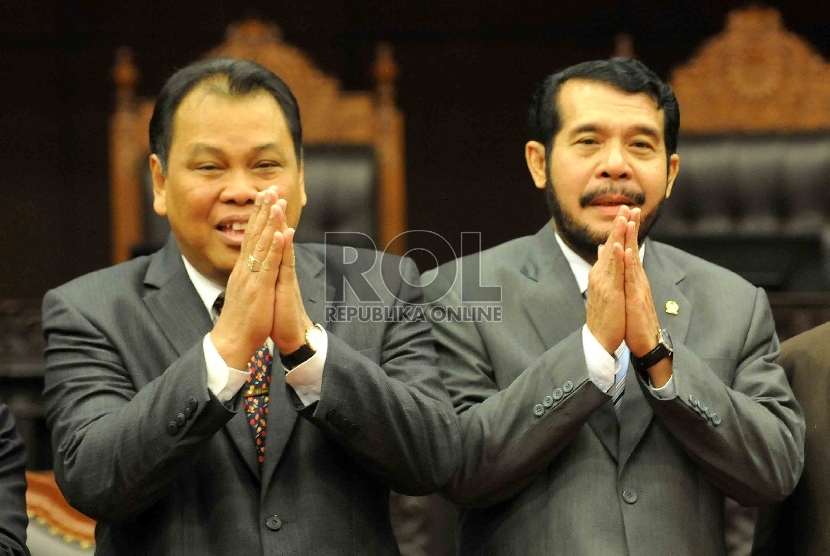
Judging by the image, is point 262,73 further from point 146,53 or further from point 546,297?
point 146,53

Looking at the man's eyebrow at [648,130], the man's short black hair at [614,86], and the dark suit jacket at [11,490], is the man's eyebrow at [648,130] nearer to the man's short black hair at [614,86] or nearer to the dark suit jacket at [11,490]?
the man's short black hair at [614,86]

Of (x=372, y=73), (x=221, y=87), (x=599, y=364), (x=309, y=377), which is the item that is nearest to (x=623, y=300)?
(x=599, y=364)

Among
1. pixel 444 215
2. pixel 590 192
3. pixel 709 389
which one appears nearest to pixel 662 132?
pixel 590 192

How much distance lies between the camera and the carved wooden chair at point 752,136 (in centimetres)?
412

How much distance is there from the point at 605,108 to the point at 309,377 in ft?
2.48

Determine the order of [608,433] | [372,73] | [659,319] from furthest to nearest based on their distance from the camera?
[372,73] < [659,319] < [608,433]

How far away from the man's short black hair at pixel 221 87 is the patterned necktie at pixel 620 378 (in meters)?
0.62

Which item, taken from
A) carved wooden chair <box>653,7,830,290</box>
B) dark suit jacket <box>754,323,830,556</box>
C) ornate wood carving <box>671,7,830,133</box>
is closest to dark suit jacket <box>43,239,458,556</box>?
dark suit jacket <box>754,323,830,556</box>

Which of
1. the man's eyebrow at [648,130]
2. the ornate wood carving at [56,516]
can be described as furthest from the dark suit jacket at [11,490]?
the man's eyebrow at [648,130]

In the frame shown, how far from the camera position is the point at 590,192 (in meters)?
2.11

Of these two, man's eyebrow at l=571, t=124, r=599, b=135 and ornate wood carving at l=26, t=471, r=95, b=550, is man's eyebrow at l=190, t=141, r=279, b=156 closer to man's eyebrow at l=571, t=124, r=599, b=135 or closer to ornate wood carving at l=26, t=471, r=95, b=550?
man's eyebrow at l=571, t=124, r=599, b=135

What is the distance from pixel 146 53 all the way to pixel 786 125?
2720 mm

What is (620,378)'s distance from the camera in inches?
77.3

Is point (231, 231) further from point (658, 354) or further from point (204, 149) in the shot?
point (658, 354)
